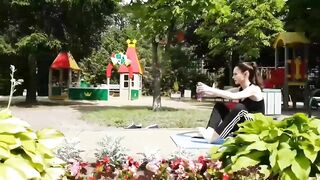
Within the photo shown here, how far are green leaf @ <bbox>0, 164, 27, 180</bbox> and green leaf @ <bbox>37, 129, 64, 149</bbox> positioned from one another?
34 cm

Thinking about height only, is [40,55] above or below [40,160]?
above

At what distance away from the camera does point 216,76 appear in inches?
1644

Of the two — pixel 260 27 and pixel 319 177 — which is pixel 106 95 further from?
pixel 319 177

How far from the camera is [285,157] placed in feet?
9.09

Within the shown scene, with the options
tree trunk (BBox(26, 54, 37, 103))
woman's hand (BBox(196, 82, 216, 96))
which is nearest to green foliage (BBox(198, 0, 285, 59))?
tree trunk (BBox(26, 54, 37, 103))

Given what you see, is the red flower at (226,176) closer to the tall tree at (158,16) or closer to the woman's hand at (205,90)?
the woman's hand at (205,90)

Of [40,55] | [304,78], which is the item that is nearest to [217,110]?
[304,78]

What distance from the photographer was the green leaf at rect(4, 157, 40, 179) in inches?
83.7

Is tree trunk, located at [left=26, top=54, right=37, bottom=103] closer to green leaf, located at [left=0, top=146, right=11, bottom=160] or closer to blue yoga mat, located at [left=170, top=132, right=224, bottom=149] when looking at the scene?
blue yoga mat, located at [left=170, top=132, right=224, bottom=149]

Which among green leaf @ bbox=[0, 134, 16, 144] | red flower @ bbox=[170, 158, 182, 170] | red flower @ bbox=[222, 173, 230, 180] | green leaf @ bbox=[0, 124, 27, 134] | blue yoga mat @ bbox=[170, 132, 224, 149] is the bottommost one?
blue yoga mat @ bbox=[170, 132, 224, 149]

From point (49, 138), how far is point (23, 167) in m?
0.37

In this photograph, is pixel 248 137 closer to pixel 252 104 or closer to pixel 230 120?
pixel 230 120

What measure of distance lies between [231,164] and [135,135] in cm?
517

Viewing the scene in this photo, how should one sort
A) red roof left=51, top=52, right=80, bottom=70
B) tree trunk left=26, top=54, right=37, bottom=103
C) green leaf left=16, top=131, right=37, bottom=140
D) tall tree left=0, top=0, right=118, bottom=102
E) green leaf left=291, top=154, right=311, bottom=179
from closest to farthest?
green leaf left=16, top=131, right=37, bottom=140 < green leaf left=291, top=154, right=311, bottom=179 < tall tree left=0, top=0, right=118, bottom=102 < tree trunk left=26, top=54, right=37, bottom=103 < red roof left=51, top=52, right=80, bottom=70
